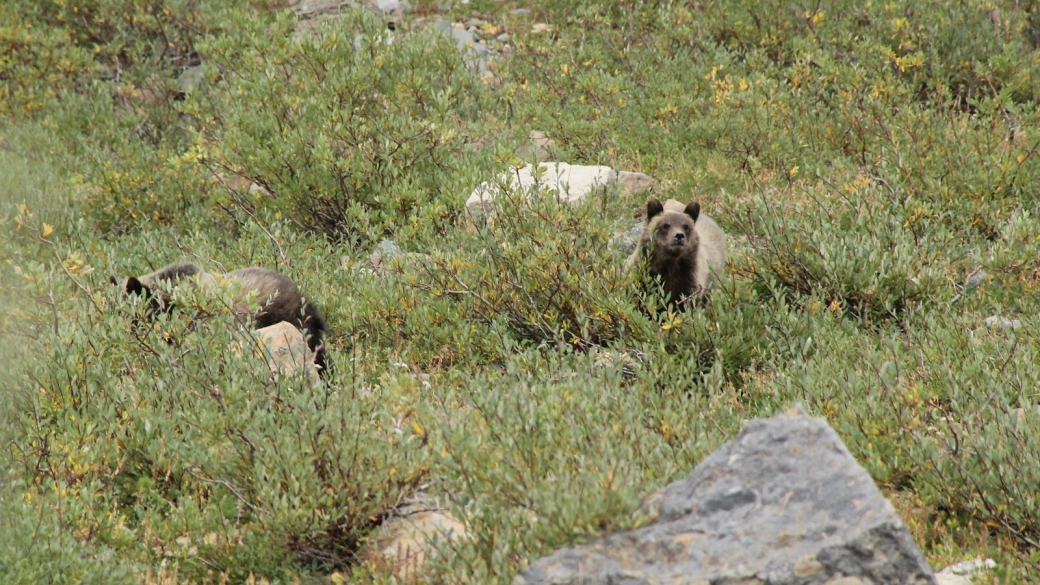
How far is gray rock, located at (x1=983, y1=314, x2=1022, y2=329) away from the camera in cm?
720

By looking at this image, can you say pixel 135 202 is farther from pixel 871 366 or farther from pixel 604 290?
pixel 871 366

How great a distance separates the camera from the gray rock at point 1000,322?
7204 millimetres

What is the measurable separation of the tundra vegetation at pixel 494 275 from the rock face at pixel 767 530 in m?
0.21

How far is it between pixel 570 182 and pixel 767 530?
7.07m

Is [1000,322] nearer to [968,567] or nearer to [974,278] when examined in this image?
[974,278]

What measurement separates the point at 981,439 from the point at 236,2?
51.4ft

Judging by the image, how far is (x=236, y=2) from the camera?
1698 centimetres

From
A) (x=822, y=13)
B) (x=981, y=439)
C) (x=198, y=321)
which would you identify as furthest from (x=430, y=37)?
(x=981, y=439)

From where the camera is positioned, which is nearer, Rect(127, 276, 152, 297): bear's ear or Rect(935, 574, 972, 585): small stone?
Rect(935, 574, 972, 585): small stone

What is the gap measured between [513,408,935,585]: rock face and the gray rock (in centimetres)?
375

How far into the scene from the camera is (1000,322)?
7258 mm

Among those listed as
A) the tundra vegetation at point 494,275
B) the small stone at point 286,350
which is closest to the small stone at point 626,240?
the tundra vegetation at point 494,275

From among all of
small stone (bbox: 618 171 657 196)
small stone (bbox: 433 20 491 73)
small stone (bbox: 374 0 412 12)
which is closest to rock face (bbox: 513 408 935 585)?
small stone (bbox: 618 171 657 196)

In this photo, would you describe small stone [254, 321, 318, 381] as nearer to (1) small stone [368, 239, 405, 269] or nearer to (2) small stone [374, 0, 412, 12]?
(1) small stone [368, 239, 405, 269]
